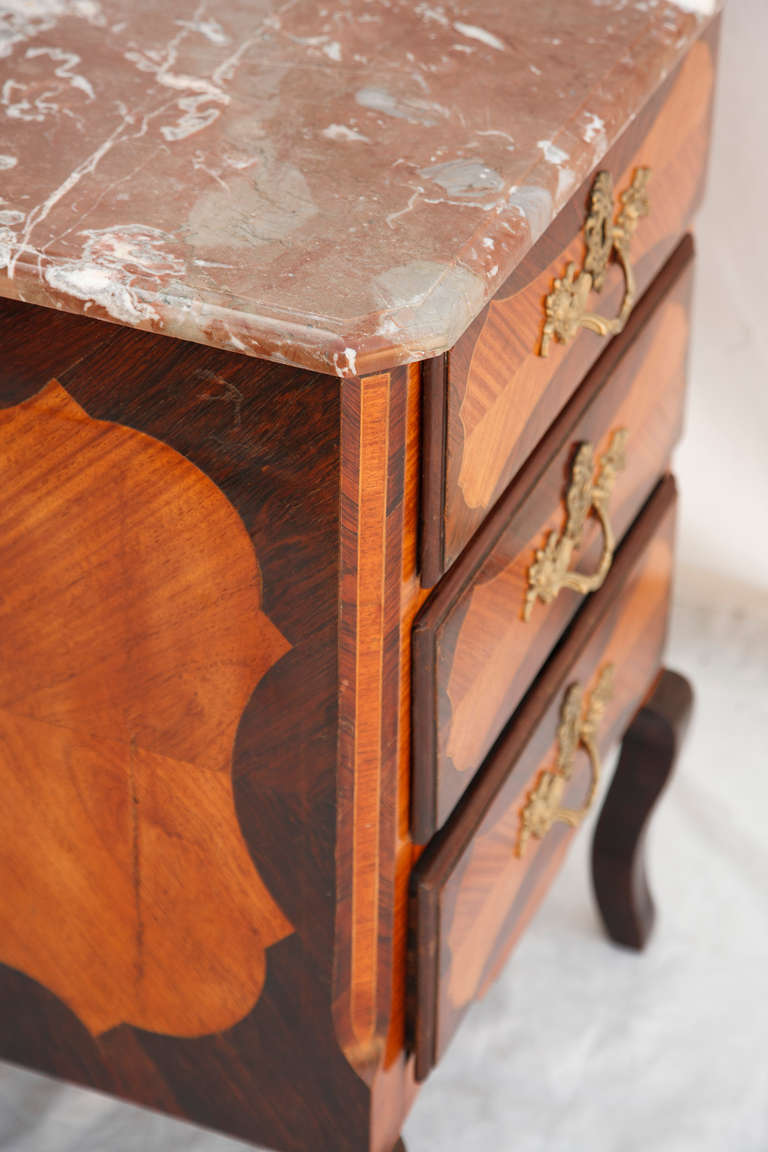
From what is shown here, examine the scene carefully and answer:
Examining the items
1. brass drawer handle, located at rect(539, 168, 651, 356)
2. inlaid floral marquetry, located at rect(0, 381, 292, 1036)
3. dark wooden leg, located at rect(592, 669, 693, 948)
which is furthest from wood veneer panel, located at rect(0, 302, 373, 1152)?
dark wooden leg, located at rect(592, 669, 693, 948)

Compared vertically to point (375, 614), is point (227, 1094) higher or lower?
lower

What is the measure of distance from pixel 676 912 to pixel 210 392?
0.84 meters

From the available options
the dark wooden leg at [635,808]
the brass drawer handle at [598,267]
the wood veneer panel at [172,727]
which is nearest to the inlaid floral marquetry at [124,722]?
the wood veneer panel at [172,727]

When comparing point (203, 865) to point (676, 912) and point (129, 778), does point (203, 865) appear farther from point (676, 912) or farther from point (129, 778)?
point (676, 912)

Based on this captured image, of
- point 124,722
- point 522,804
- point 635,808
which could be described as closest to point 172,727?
point 124,722

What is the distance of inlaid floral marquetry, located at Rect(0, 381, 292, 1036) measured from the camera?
66 cm

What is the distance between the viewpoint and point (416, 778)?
74 centimetres

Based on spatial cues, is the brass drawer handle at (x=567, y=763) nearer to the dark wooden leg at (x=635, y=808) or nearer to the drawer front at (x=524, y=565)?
the drawer front at (x=524, y=565)

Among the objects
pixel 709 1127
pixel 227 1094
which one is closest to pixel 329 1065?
pixel 227 1094

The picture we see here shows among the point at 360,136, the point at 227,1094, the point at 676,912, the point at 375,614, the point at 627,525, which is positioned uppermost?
the point at 360,136

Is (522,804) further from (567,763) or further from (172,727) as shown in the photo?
(172,727)

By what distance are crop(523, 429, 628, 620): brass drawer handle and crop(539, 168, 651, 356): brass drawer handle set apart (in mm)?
83

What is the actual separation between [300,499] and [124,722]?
17 cm

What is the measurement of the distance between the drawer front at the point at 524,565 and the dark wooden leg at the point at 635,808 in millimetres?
194
